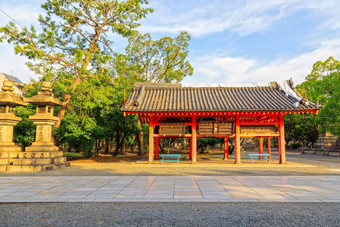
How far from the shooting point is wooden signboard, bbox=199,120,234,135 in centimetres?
1419

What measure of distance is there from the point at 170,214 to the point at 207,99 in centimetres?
1123

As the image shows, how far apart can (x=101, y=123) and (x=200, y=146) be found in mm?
14059

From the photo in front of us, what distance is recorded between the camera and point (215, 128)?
14.3m

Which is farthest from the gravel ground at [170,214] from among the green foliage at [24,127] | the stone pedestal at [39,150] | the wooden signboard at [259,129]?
the green foliage at [24,127]

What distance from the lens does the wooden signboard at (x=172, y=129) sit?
14305mm

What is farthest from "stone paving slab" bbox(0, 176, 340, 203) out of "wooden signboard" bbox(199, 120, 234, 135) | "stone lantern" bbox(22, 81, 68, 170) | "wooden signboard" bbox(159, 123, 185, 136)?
"wooden signboard" bbox(159, 123, 185, 136)

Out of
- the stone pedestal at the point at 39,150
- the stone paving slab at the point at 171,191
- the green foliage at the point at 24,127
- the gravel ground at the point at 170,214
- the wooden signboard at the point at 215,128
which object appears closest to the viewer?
the gravel ground at the point at 170,214

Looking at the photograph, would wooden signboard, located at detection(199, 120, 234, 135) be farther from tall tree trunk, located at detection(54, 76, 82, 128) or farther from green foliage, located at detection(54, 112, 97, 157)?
tall tree trunk, located at detection(54, 76, 82, 128)

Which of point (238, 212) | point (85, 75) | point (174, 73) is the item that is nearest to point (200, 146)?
point (174, 73)

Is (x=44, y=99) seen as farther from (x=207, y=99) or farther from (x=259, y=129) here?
(x=259, y=129)

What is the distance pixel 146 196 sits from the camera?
610cm

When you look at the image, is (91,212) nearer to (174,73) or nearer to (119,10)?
(119,10)

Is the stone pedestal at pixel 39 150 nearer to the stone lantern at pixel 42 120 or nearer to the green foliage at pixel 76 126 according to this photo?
the stone lantern at pixel 42 120

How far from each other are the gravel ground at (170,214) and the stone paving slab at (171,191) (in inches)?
15.1
